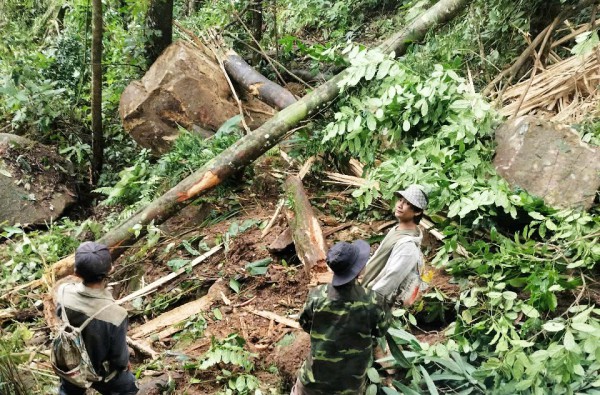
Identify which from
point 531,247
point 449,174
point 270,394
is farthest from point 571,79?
point 270,394

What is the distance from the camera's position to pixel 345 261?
9.96 feet

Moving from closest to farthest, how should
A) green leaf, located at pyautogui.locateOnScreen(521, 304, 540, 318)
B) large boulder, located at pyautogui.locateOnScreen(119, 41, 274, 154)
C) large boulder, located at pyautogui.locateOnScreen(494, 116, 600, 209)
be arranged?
1. green leaf, located at pyautogui.locateOnScreen(521, 304, 540, 318)
2. large boulder, located at pyautogui.locateOnScreen(494, 116, 600, 209)
3. large boulder, located at pyautogui.locateOnScreen(119, 41, 274, 154)

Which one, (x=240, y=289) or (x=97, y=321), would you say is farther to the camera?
(x=240, y=289)

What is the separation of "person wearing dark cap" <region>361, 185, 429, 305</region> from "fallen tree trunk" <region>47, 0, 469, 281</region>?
2801 millimetres

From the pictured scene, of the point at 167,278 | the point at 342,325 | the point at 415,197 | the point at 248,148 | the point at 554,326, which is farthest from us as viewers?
the point at 248,148

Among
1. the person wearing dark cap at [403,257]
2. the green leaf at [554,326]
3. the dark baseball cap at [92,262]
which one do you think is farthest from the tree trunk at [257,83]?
the green leaf at [554,326]

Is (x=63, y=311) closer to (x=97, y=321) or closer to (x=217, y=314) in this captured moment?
(x=97, y=321)

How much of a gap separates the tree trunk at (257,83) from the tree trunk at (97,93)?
A: 198 cm

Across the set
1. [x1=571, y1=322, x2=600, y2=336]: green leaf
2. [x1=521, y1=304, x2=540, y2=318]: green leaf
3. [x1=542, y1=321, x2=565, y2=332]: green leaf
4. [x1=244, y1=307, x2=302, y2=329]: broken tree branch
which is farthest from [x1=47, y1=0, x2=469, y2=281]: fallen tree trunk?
[x1=571, y1=322, x2=600, y2=336]: green leaf

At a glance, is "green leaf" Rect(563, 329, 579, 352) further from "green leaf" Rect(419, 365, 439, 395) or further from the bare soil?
the bare soil

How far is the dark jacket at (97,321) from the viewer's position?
328cm

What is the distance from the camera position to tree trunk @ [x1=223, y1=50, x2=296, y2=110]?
7477mm

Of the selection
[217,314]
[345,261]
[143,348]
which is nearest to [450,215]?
[345,261]

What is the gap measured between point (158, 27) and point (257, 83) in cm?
200
